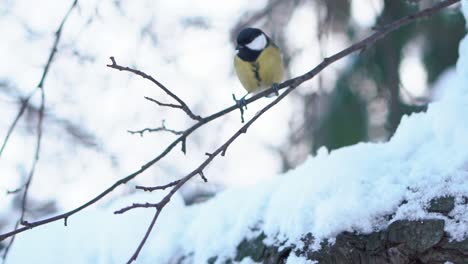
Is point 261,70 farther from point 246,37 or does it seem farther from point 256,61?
point 246,37

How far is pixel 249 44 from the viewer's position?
2592 millimetres

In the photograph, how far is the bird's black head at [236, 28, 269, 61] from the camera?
257 centimetres

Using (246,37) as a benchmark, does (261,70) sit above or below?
below

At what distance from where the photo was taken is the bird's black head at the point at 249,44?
2568mm

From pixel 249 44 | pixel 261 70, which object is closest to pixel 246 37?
pixel 249 44

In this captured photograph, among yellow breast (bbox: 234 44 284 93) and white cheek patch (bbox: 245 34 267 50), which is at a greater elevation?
white cheek patch (bbox: 245 34 267 50)

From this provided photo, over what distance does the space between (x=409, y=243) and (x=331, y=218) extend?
9.2 inches

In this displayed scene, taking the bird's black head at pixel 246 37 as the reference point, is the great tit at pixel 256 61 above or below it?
below

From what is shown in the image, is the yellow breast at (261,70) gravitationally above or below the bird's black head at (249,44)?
below

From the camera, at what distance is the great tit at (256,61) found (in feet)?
8.40

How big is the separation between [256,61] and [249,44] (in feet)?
0.32

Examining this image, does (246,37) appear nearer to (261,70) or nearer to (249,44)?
(249,44)

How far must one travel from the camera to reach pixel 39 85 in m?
1.89

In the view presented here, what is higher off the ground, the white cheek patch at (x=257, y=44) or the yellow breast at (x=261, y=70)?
the white cheek patch at (x=257, y=44)
